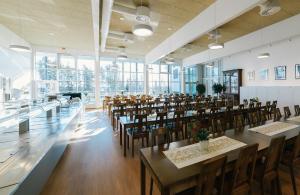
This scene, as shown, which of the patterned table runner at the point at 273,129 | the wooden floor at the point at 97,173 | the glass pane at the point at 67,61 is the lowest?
the wooden floor at the point at 97,173

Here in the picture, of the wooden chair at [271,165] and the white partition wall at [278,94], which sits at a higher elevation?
the white partition wall at [278,94]

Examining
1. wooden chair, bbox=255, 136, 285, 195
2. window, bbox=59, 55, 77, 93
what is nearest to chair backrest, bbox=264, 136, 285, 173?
wooden chair, bbox=255, 136, 285, 195

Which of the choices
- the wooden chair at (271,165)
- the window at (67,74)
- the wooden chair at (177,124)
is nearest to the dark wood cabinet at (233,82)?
the wooden chair at (177,124)

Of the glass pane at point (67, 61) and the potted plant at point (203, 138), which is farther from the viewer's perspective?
the glass pane at point (67, 61)

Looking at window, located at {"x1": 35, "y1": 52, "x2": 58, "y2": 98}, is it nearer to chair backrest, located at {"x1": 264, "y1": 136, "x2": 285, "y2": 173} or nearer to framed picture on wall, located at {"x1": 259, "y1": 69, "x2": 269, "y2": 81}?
chair backrest, located at {"x1": 264, "y1": 136, "x2": 285, "y2": 173}

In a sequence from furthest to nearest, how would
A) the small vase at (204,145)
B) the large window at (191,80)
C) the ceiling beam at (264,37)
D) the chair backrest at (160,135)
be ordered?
the large window at (191,80) → the ceiling beam at (264,37) → the chair backrest at (160,135) → the small vase at (204,145)

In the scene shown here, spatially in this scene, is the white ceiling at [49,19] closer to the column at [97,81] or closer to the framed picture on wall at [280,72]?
the column at [97,81]

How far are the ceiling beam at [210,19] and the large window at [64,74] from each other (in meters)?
6.74

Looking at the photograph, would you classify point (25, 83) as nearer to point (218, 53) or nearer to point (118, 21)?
point (118, 21)

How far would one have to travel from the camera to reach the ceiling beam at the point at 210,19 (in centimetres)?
405

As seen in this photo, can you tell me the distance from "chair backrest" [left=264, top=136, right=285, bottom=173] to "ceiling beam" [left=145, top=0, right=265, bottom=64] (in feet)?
11.2

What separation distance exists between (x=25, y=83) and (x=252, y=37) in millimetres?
12183

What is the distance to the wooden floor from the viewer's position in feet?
7.84

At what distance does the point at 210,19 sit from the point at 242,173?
4.70 m
